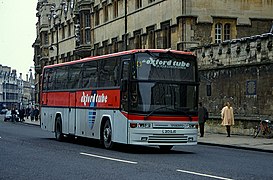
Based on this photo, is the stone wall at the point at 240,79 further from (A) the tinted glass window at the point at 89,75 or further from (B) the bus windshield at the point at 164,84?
(B) the bus windshield at the point at 164,84

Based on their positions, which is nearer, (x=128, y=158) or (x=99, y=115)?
(x=128, y=158)

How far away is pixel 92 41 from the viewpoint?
61.2 metres

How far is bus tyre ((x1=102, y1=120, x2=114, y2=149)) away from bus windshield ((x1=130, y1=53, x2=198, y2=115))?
2024 mm

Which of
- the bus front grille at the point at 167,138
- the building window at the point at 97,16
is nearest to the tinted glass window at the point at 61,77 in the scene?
the bus front grille at the point at 167,138

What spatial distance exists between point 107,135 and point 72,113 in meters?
4.14

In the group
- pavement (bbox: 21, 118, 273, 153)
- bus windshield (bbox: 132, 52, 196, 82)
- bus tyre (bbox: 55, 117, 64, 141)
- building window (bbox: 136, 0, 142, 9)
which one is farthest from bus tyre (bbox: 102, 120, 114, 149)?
building window (bbox: 136, 0, 142, 9)

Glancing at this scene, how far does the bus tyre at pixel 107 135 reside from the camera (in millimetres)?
23359

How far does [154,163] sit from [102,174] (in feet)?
10.5

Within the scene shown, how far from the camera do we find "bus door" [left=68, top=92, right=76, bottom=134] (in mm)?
27062

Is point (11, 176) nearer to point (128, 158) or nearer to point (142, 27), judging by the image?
point (128, 158)

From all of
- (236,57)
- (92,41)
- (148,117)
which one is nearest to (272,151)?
(148,117)

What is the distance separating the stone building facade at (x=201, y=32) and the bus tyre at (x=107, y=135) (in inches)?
426

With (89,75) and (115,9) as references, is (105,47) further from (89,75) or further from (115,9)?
(89,75)

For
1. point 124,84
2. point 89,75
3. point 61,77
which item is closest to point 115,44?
point 61,77
